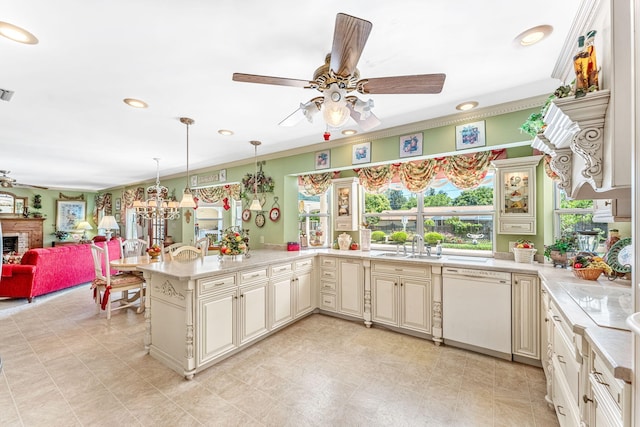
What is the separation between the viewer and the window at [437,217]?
3.35 meters

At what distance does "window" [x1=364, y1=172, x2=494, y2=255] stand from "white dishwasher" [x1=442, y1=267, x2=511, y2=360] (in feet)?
2.46

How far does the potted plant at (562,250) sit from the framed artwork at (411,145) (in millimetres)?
1590

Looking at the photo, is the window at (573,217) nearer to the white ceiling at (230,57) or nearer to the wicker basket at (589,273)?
the wicker basket at (589,273)

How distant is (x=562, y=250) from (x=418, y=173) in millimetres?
1656

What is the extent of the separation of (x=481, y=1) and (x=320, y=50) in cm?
92

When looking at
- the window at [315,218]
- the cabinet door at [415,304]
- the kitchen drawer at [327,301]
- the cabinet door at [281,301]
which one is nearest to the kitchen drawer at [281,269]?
the cabinet door at [281,301]

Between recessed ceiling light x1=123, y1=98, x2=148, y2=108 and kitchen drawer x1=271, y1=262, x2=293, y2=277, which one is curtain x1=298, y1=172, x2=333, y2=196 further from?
recessed ceiling light x1=123, y1=98, x2=148, y2=108

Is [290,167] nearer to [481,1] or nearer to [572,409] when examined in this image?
[481,1]

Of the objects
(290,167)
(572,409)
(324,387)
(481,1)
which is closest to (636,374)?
(572,409)

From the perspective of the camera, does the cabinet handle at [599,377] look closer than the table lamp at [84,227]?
Yes

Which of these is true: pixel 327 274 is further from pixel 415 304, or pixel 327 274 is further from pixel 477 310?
pixel 477 310

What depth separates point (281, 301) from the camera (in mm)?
3289

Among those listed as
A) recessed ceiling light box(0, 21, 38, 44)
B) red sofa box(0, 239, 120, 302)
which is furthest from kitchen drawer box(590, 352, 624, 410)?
red sofa box(0, 239, 120, 302)

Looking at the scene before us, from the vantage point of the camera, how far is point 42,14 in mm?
1465
